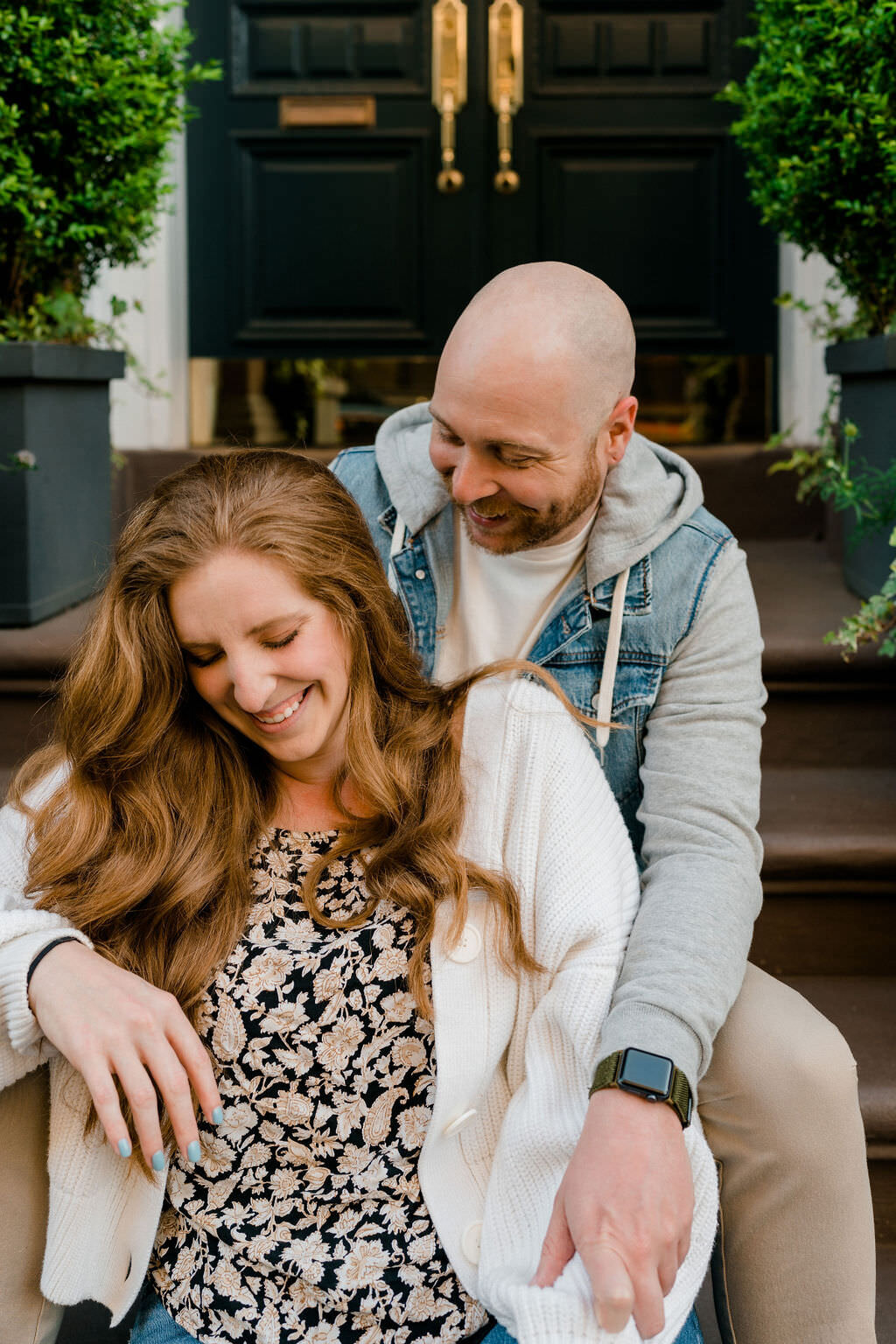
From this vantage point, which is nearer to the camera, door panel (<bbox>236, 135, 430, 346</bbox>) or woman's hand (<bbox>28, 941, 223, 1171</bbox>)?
woman's hand (<bbox>28, 941, 223, 1171</bbox>)

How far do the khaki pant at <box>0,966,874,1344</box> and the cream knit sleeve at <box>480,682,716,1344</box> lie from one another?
93mm

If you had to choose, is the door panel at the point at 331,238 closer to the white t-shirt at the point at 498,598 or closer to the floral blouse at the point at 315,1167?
the white t-shirt at the point at 498,598

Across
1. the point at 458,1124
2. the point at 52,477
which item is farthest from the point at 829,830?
the point at 52,477

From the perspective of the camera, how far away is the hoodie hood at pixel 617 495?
1843 millimetres

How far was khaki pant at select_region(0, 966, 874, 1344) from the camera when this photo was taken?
1427 millimetres

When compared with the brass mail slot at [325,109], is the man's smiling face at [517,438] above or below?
below

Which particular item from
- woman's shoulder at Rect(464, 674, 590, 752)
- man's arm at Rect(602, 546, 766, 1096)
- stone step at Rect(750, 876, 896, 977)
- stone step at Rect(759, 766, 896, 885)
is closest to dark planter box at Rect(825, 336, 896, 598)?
stone step at Rect(759, 766, 896, 885)

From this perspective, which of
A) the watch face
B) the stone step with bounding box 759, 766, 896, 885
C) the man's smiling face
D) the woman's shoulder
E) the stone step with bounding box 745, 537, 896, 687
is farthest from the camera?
the stone step with bounding box 745, 537, 896, 687

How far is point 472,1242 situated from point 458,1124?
12 centimetres

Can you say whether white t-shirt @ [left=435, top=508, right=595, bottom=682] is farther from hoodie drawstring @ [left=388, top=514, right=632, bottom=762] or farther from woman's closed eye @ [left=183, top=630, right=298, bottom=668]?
woman's closed eye @ [left=183, top=630, right=298, bottom=668]

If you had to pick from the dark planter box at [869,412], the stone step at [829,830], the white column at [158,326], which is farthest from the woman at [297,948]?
the white column at [158,326]

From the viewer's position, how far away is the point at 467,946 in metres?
1.46

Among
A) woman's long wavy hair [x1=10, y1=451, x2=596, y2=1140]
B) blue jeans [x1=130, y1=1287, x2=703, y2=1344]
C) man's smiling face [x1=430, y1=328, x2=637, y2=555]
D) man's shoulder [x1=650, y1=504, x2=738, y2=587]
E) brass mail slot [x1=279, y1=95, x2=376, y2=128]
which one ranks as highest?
brass mail slot [x1=279, y1=95, x2=376, y2=128]

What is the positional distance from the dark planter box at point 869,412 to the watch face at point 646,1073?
4.97 ft
